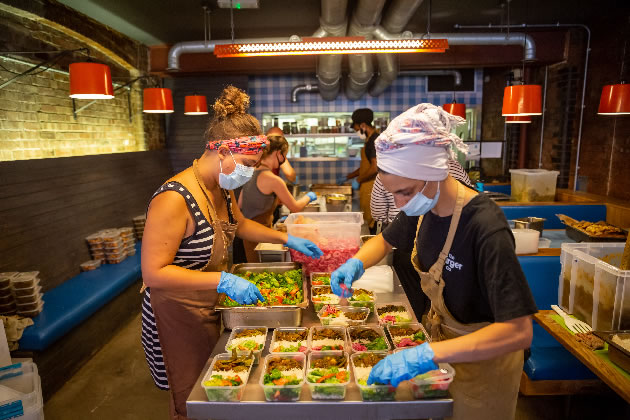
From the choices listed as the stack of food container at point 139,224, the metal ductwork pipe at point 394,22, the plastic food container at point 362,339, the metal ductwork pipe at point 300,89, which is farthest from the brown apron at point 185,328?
the metal ductwork pipe at point 300,89

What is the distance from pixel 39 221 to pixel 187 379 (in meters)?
3.19

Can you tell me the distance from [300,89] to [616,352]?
816 centimetres

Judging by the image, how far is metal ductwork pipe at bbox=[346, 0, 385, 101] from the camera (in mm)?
4922

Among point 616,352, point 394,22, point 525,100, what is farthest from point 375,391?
point 394,22

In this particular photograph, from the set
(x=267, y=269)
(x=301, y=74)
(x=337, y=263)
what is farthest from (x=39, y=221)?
(x=301, y=74)

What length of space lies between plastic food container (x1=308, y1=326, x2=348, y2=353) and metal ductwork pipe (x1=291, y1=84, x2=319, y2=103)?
7.84 metres

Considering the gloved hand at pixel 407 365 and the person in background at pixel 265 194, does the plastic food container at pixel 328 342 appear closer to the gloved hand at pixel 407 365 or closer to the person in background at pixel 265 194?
the gloved hand at pixel 407 365

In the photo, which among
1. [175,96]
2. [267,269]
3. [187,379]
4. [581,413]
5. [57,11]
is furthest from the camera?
[175,96]

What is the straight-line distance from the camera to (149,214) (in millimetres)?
2041

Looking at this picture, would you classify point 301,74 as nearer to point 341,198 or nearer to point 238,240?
point 341,198

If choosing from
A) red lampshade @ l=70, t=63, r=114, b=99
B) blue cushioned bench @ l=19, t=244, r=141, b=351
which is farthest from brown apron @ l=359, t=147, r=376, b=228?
red lampshade @ l=70, t=63, r=114, b=99

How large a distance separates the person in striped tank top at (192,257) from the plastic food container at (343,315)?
33cm

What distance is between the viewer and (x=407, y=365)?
1.51m

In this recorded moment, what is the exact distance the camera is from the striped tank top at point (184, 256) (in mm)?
2123
